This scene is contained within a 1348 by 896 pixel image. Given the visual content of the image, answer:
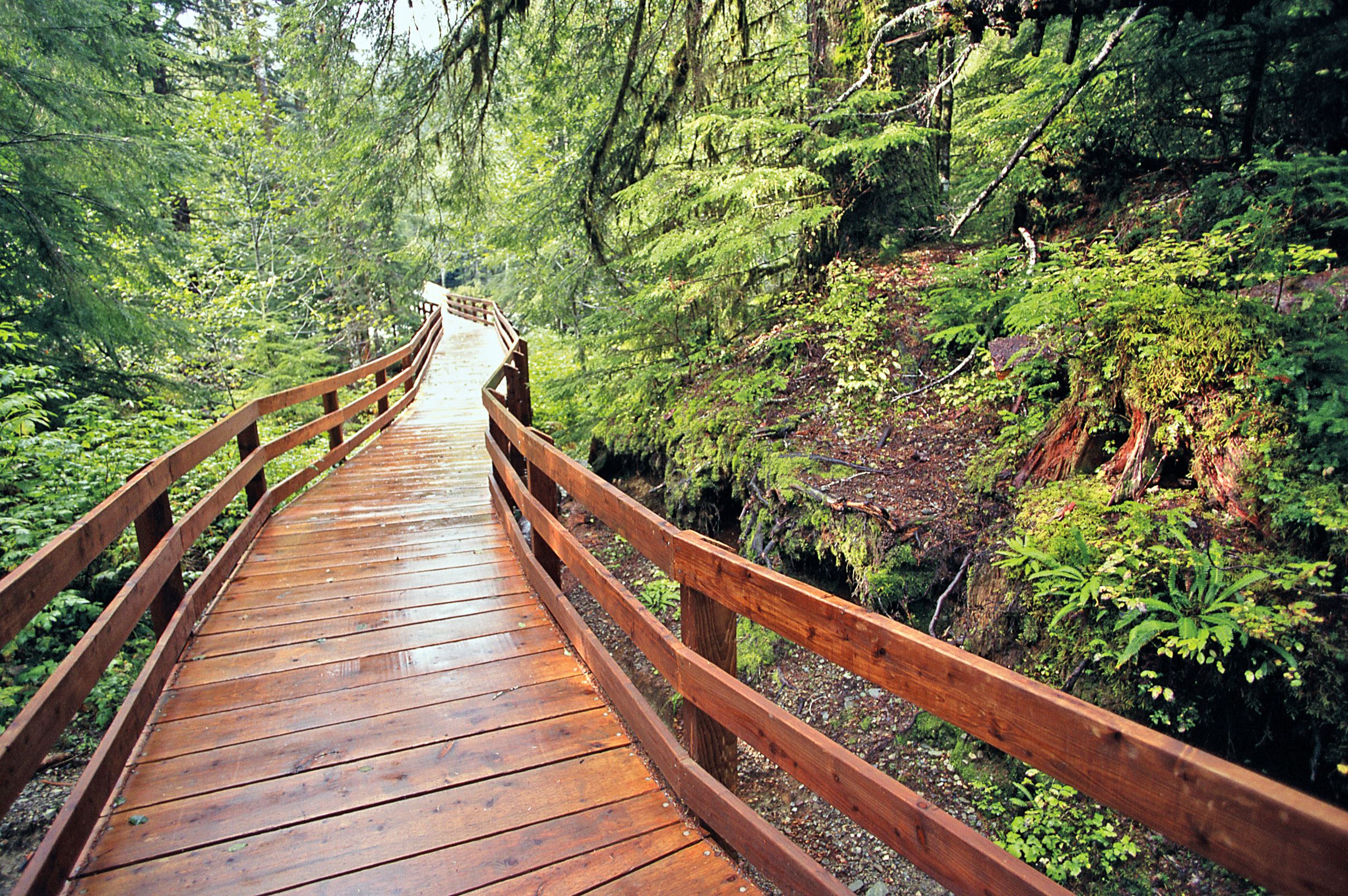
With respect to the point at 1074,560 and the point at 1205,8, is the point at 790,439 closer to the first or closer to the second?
A: the point at 1074,560

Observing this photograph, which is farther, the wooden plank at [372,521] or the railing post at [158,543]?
the wooden plank at [372,521]

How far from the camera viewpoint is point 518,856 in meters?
2.22

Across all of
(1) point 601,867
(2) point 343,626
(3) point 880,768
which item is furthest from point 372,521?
(1) point 601,867

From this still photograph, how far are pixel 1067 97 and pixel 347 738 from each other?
5.79 m

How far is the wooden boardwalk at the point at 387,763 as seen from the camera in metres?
2.16

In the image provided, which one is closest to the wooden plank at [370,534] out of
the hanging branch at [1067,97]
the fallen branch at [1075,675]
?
the fallen branch at [1075,675]

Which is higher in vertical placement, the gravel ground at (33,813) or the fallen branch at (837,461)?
the fallen branch at (837,461)

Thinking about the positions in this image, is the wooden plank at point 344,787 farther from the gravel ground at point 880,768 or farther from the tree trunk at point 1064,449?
the tree trunk at point 1064,449

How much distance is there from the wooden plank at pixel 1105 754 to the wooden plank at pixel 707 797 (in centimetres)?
55

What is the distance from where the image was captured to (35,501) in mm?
5312

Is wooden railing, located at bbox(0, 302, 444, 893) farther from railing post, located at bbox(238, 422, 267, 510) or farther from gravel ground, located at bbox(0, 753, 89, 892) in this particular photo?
gravel ground, located at bbox(0, 753, 89, 892)

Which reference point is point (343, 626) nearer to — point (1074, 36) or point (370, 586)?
point (370, 586)

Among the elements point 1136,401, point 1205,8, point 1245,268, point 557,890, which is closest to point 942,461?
point 1136,401

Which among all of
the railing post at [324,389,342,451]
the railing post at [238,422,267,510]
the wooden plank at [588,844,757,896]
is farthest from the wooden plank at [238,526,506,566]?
the wooden plank at [588,844,757,896]
